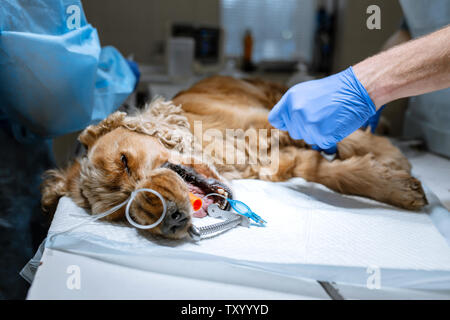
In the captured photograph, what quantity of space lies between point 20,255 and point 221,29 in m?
2.29

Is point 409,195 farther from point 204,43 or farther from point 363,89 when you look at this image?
point 204,43

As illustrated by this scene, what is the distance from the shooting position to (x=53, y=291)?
2.05 ft

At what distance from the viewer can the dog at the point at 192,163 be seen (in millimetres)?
982

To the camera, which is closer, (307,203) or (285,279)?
(285,279)

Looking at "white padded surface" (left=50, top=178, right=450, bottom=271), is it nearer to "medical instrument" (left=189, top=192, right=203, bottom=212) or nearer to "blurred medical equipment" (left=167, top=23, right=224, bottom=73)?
"medical instrument" (left=189, top=192, right=203, bottom=212)

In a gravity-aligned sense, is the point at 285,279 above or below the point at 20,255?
above

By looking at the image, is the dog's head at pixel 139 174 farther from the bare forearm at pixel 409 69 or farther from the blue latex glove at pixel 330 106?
the bare forearm at pixel 409 69

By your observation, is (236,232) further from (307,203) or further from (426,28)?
(426,28)

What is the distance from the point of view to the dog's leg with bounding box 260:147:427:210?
1148mm

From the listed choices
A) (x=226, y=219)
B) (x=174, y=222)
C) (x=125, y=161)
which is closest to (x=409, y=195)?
(x=226, y=219)

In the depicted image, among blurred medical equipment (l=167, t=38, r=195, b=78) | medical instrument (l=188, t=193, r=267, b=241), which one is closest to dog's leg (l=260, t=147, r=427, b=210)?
medical instrument (l=188, t=193, r=267, b=241)

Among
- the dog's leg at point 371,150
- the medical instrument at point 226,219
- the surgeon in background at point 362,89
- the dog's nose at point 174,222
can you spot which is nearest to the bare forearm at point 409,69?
the surgeon in background at point 362,89

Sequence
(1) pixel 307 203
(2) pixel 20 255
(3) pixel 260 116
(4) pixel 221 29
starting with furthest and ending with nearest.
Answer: (4) pixel 221 29
(3) pixel 260 116
(2) pixel 20 255
(1) pixel 307 203

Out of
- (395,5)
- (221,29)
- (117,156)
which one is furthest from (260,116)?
(221,29)
